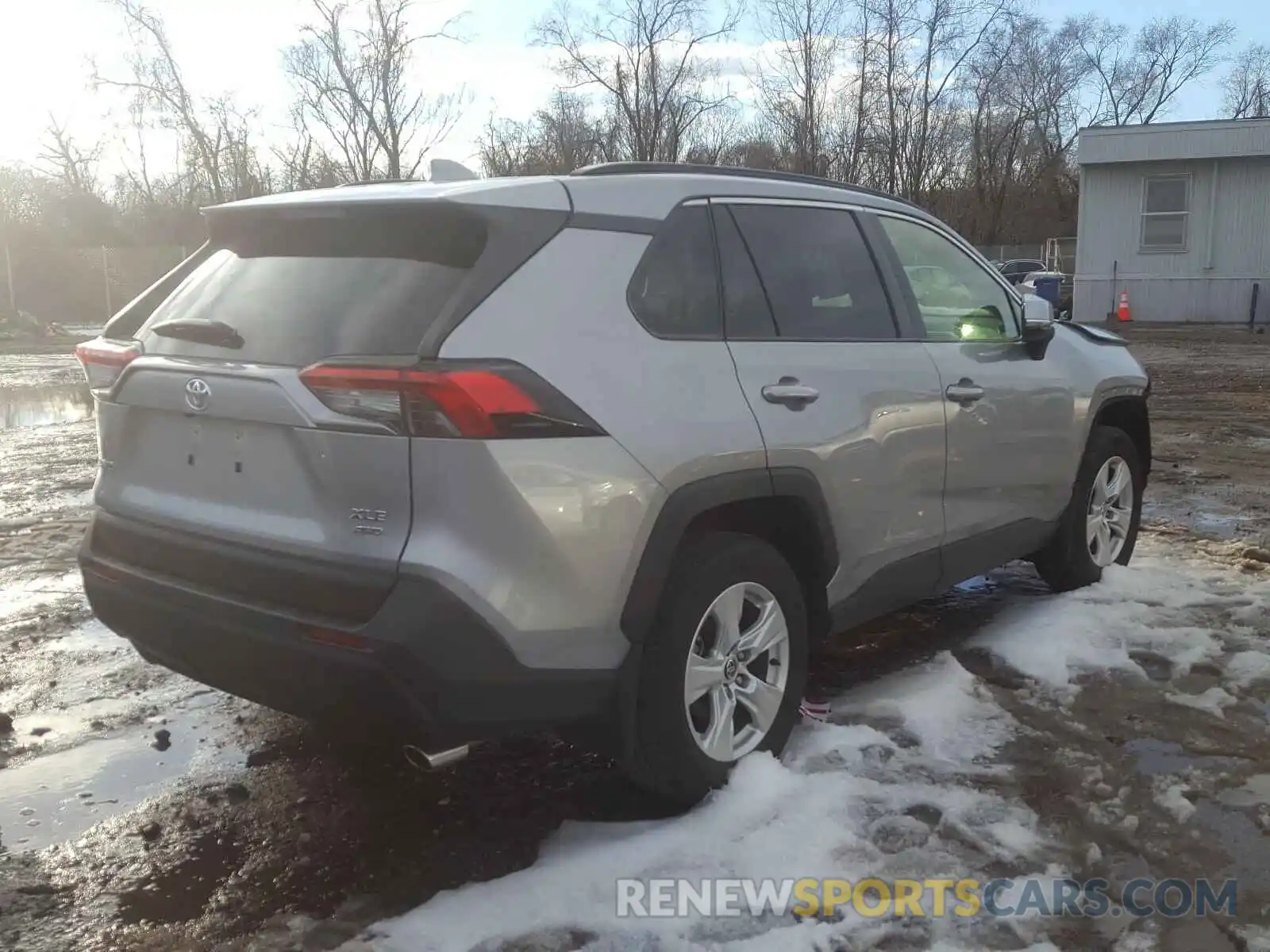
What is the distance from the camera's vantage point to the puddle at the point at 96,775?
3.29m

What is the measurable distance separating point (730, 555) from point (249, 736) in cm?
186

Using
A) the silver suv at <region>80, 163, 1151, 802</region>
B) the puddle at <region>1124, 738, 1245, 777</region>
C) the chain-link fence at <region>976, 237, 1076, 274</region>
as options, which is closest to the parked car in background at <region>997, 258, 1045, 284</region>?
the chain-link fence at <region>976, 237, 1076, 274</region>

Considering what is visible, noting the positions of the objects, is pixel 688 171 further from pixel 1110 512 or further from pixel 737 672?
pixel 1110 512

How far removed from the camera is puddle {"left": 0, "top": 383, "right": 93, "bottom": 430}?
38.9 ft

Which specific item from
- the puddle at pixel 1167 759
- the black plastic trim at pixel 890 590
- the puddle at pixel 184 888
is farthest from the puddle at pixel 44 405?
the puddle at pixel 1167 759

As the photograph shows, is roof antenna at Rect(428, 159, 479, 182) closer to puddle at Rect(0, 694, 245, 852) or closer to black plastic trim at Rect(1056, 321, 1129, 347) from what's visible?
puddle at Rect(0, 694, 245, 852)

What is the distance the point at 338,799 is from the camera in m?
3.45

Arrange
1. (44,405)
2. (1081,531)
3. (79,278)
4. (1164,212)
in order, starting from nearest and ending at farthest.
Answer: (1081,531) < (44,405) < (1164,212) < (79,278)

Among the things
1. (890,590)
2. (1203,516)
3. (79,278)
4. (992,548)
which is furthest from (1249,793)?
(79,278)

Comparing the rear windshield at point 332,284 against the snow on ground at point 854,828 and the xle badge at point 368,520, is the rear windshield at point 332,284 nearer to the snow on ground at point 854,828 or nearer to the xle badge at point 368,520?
the xle badge at point 368,520

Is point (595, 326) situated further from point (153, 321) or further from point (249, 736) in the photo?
point (249, 736)

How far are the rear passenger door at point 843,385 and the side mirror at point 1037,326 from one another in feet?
2.85

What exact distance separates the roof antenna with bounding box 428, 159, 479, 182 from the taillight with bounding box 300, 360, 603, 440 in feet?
3.43

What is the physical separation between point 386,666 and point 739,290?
62.8 inches
